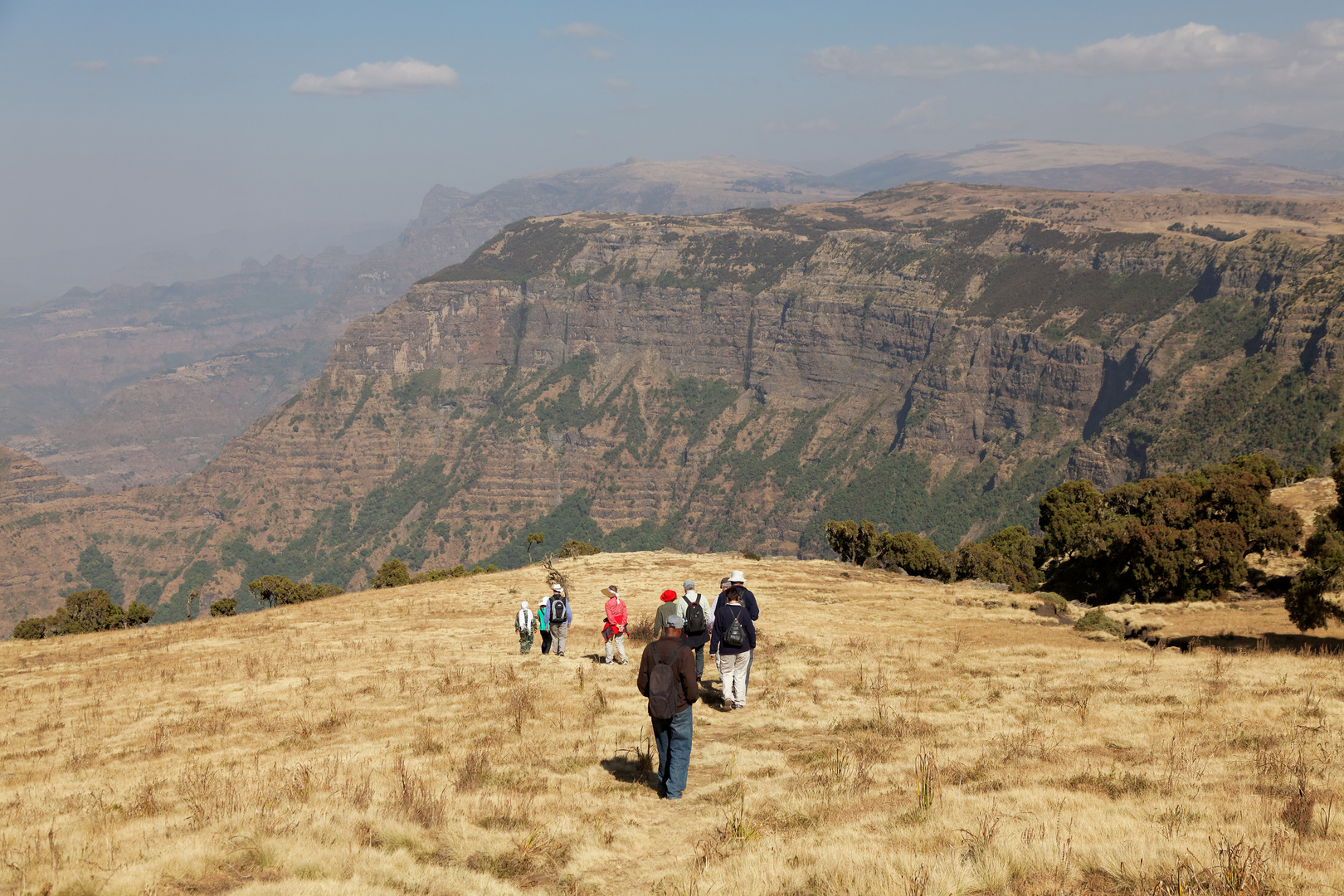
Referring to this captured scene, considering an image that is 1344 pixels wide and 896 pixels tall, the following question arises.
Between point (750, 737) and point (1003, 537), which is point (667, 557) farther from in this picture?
point (750, 737)

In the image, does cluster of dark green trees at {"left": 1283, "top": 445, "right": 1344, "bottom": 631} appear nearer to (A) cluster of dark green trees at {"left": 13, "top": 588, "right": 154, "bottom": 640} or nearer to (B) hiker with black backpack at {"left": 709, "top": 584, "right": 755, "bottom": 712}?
(B) hiker with black backpack at {"left": 709, "top": 584, "right": 755, "bottom": 712}

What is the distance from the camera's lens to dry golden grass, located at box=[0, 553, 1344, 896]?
11.5 m

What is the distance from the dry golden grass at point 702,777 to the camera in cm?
1151

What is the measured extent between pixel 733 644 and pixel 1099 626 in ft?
77.2

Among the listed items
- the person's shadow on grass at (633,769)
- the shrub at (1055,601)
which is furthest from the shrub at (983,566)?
the person's shadow on grass at (633,769)

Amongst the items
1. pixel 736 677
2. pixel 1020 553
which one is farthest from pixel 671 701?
pixel 1020 553

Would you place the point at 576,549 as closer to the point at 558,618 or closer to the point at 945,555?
the point at 945,555

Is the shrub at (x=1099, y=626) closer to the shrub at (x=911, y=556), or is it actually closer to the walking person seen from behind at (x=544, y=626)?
the walking person seen from behind at (x=544, y=626)

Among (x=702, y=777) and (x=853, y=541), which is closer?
(x=702, y=777)

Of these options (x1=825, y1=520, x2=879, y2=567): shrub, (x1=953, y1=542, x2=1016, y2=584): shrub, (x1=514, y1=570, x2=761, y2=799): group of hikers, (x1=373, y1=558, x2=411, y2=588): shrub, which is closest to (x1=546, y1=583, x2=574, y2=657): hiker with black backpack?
(x1=514, y1=570, x2=761, y2=799): group of hikers

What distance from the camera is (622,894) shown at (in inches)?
459

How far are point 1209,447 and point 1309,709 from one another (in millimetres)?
188978

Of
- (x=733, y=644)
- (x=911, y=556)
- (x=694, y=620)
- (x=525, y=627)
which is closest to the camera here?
(x=733, y=644)

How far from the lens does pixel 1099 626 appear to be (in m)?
37.1
